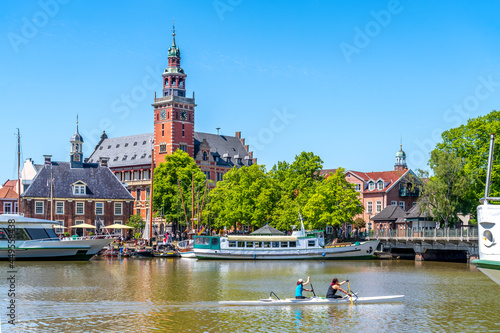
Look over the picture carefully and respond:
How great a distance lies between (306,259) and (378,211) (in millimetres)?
35162

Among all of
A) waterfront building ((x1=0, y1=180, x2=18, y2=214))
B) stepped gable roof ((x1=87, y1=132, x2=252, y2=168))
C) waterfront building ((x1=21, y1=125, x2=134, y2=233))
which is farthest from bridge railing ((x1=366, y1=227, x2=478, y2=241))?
stepped gable roof ((x1=87, y1=132, x2=252, y2=168))

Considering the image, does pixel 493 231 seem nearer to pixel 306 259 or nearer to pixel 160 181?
pixel 306 259

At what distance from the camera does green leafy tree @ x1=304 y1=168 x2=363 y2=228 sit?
83.1m

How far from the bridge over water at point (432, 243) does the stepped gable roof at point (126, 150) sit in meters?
65.2

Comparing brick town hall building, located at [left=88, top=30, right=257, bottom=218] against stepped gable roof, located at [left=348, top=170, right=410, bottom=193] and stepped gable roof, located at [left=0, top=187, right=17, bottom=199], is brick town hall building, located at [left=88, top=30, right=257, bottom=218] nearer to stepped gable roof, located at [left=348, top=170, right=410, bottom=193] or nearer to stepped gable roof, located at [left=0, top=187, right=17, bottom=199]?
stepped gable roof, located at [left=0, top=187, right=17, bottom=199]

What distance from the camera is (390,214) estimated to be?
317 feet

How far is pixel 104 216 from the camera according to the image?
337 feet

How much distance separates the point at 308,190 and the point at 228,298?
53101 mm

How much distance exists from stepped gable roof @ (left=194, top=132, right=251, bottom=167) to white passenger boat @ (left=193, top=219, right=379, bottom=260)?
2449 inches

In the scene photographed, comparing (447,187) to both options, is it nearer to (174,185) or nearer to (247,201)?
(247,201)

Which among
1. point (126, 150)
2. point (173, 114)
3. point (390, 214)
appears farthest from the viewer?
point (126, 150)

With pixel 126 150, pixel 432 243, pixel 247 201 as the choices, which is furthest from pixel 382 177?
pixel 126 150

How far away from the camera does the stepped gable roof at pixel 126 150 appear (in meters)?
A: 138

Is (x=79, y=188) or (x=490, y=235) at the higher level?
(x=79, y=188)
